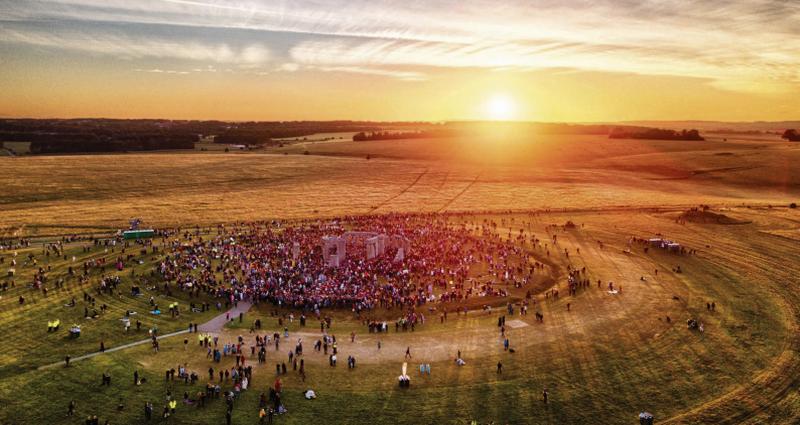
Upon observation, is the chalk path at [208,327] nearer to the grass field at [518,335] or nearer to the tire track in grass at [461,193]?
the grass field at [518,335]

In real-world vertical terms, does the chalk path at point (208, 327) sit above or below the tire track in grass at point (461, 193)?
below

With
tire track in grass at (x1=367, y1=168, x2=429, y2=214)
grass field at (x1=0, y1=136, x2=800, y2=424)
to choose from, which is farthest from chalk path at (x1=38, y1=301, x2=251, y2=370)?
tire track in grass at (x1=367, y1=168, x2=429, y2=214)

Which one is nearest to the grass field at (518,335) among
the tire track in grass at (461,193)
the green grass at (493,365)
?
the green grass at (493,365)

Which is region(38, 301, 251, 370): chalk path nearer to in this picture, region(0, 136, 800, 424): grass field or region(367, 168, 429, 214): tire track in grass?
region(0, 136, 800, 424): grass field

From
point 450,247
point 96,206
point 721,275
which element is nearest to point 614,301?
point 721,275

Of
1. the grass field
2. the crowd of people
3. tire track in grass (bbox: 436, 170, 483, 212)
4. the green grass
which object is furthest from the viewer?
tire track in grass (bbox: 436, 170, 483, 212)

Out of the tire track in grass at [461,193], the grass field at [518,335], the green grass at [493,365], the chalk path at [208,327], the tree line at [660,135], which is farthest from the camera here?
the tree line at [660,135]

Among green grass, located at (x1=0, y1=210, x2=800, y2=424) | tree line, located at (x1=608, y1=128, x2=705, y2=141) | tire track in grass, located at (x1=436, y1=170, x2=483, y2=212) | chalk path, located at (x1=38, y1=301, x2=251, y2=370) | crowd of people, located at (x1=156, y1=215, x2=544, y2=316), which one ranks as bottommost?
green grass, located at (x1=0, y1=210, x2=800, y2=424)

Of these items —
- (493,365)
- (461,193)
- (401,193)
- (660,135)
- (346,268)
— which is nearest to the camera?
(493,365)

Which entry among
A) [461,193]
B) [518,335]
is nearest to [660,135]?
[461,193]

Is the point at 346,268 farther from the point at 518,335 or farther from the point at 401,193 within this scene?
the point at 401,193
